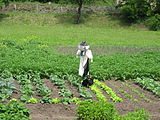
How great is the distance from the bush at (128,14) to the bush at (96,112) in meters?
38.3

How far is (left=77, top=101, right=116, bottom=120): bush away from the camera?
8.01m

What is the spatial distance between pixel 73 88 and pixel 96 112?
14.4 feet

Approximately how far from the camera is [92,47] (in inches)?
904

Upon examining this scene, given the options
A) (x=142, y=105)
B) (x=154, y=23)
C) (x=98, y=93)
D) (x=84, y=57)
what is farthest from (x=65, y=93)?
(x=154, y=23)

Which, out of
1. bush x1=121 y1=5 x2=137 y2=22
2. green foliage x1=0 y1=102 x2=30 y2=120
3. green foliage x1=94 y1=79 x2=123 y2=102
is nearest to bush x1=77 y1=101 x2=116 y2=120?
green foliage x1=0 y1=102 x2=30 y2=120

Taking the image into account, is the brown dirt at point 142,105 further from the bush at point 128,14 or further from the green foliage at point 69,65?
the bush at point 128,14

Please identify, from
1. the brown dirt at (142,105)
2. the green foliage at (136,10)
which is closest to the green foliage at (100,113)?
the brown dirt at (142,105)

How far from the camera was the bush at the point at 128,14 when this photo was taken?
45562mm

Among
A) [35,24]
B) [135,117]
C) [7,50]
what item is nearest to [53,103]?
[135,117]

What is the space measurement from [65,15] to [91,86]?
36351 millimetres

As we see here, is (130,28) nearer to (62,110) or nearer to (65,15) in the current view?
(65,15)

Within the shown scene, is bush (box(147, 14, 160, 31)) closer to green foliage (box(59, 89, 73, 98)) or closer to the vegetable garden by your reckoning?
the vegetable garden

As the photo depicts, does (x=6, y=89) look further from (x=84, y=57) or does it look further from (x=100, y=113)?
(x=100, y=113)

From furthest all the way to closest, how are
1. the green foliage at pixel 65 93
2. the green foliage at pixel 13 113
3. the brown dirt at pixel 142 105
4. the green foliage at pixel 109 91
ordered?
the green foliage at pixel 109 91
the green foliage at pixel 65 93
the brown dirt at pixel 142 105
the green foliage at pixel 13 113
